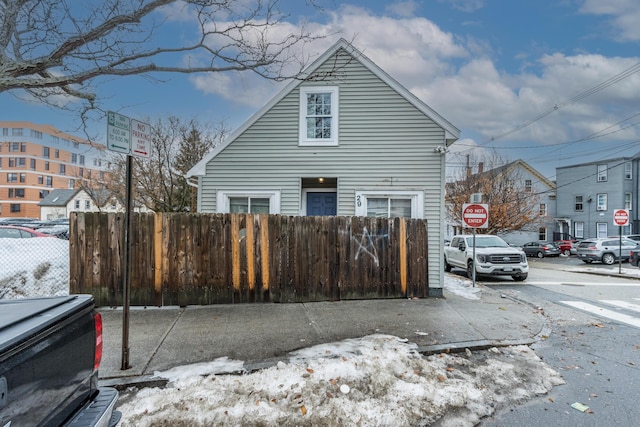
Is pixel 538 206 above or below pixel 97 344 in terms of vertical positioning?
above

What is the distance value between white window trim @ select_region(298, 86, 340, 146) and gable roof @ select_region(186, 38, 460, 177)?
1.12 ft

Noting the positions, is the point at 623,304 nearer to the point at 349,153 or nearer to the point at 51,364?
the point at 349,153

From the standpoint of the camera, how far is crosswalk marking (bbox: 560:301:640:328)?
20.2 feet

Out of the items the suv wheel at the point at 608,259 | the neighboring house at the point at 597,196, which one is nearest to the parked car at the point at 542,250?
the suv wheel at the point at 608,259

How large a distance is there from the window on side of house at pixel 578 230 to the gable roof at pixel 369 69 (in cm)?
3310

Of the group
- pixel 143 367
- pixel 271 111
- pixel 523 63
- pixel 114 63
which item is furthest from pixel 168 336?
pixel 523 63

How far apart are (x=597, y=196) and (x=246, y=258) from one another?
125 ft

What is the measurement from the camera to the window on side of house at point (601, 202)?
3120 centimetres

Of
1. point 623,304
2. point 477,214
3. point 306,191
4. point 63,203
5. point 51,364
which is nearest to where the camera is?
point 51,364

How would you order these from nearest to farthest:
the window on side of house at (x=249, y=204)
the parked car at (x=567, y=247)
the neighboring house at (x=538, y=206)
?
the window on side of house at (x=249, y=204), the parked car at (x=567, y=247), the neighboring house at (x=538, y=206)

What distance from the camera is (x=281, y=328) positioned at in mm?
5051

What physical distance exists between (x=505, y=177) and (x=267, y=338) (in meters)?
24.2

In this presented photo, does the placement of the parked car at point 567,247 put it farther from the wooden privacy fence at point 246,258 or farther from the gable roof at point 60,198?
the gable roof at point 60,198

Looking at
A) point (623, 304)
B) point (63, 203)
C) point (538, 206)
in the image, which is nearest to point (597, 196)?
point (538, 206)
